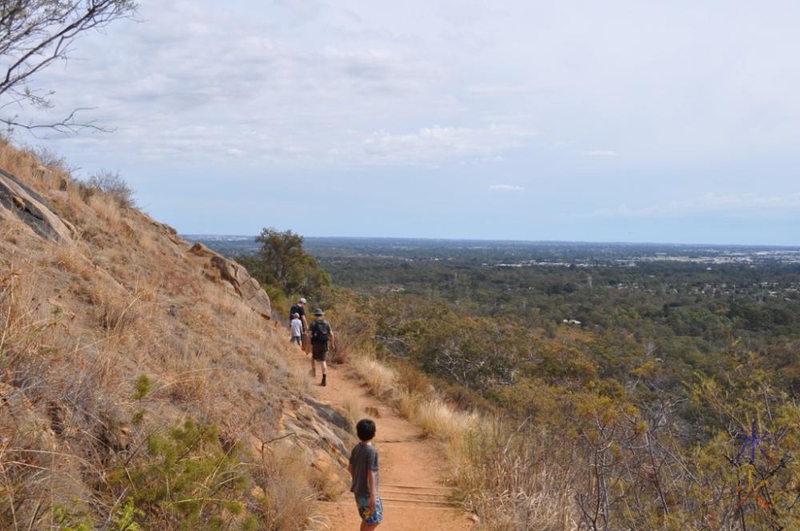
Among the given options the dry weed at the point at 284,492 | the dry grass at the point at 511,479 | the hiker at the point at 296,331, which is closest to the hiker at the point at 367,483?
the dry weed at the point at 284,492

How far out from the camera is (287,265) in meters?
26.1

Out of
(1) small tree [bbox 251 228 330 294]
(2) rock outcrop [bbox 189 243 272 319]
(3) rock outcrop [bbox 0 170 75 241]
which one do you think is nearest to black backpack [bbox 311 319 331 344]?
(2) rock outcrop [bbox 189 243 272 319]

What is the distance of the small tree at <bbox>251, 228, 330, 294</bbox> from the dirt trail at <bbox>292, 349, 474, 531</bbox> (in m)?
13.4

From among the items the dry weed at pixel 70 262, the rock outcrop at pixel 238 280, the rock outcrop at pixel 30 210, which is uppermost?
the rock outcrop at pixel 30 210

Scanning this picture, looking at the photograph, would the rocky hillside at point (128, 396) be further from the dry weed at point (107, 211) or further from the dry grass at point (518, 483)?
the dry grass at point (518, 483)

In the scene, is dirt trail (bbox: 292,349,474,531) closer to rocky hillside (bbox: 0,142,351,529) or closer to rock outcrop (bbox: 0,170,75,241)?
rocky hillside (bbox: 0,142,351,529)

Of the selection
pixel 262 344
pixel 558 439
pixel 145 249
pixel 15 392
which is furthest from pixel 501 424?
pixel 145 249

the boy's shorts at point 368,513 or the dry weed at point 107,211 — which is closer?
the boy's shorts at point 368,513

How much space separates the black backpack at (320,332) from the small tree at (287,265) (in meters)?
13.5

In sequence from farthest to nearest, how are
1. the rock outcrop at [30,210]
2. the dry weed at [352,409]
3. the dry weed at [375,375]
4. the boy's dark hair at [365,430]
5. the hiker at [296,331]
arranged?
the hiker at [296,331] → the dry weed at [375,375] → the dry weed at [352,409] → the rock outcrop at [30,210] → the boy's dark hair at [365,430]

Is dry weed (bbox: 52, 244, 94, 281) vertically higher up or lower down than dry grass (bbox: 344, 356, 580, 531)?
higher up

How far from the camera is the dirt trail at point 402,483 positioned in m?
6.65

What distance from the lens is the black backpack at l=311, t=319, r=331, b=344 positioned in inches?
467

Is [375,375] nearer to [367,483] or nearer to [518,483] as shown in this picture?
[518,483]
